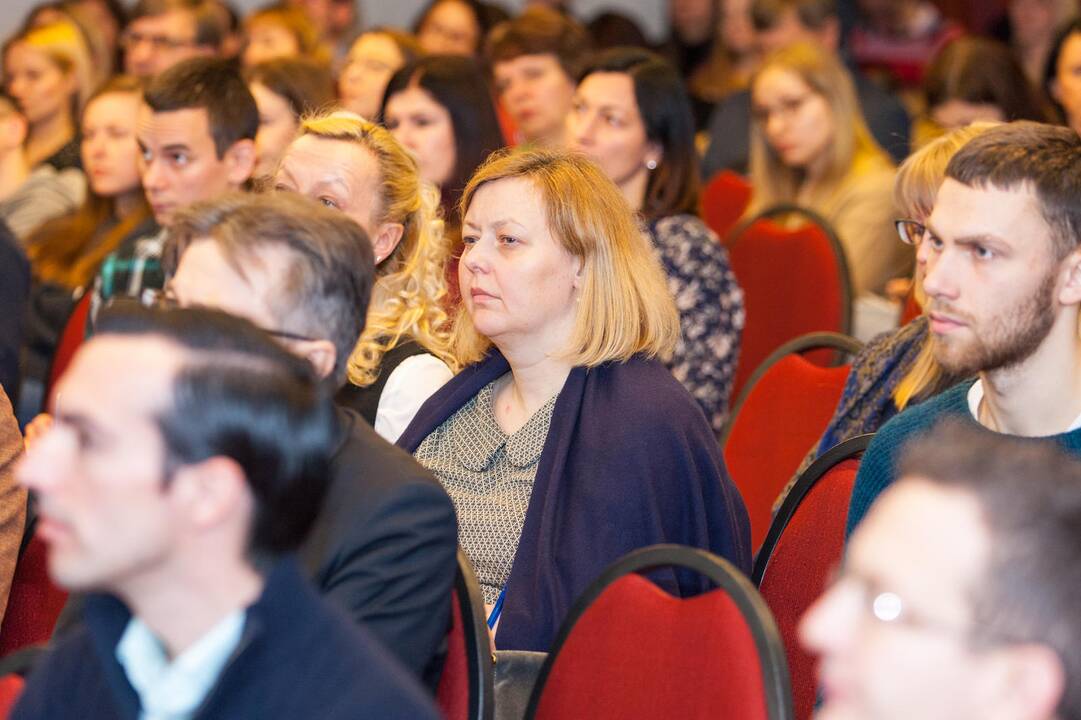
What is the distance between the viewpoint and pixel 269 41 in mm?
6074

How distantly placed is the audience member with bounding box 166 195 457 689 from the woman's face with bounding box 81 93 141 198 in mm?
2596

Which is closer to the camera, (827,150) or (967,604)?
(967,604)

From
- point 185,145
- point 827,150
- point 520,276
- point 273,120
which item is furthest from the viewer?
point 827,150

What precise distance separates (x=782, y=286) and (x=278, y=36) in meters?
3.08

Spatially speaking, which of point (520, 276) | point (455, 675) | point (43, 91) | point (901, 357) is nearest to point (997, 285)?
point (901, 357)

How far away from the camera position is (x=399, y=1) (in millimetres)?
8148

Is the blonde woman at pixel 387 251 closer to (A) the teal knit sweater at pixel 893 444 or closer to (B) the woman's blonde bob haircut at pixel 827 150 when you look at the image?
(A) the teal knit sweater at pixel 893 444

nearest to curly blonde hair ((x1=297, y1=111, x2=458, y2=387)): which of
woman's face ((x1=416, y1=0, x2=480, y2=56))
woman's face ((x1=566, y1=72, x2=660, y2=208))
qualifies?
woman's face ((x1=566, y1=72, x2=660, y2=208))

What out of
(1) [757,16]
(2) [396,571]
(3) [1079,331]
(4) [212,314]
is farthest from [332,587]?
(1) [757,16]

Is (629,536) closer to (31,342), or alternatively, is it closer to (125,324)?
(125,324)

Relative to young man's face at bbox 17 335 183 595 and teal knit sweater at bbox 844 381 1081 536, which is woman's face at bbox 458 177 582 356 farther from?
young man's face at bbox 17 335 183 595

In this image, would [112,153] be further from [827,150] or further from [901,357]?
[901,357]

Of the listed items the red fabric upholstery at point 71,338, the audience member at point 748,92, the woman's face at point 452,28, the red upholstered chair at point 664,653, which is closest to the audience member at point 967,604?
the red upholstered chair at point 664,653

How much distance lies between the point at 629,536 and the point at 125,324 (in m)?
1.06
